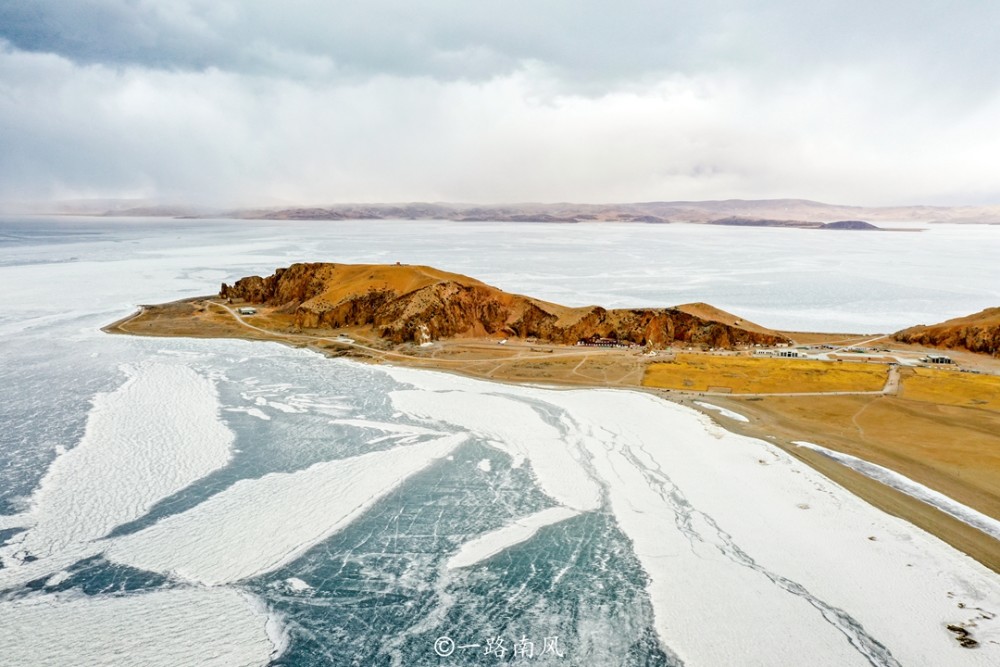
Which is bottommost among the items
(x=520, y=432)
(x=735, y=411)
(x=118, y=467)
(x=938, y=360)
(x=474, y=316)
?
(x=735, y=411)

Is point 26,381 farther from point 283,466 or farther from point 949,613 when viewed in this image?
point 949,613

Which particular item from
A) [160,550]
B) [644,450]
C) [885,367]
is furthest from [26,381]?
[885,367]

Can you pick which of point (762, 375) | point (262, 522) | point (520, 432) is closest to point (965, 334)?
point (762, 375)

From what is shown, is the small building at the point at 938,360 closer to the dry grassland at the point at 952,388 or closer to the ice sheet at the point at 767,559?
the dry grassland at the point at 952,388

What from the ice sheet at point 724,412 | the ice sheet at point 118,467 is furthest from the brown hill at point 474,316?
the ice sheet at point 118,467

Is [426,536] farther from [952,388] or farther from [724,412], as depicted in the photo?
[952,388]

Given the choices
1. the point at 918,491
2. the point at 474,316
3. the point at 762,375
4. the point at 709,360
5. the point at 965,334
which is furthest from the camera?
the point at 474,316
